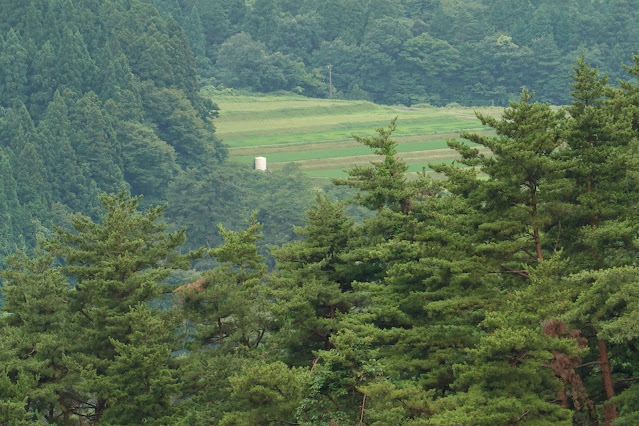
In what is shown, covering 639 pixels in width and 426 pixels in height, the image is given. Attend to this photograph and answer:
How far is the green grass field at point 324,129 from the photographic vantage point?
103 metres

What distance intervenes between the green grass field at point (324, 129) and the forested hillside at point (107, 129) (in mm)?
3919

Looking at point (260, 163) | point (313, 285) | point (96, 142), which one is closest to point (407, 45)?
point (260, 163)

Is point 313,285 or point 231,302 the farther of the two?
point 231,302

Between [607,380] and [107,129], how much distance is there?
7065cm

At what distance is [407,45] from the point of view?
455 ft

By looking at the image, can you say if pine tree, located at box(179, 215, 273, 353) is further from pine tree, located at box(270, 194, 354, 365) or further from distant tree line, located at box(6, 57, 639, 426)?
pine tree, located at box(270, 194, 354, 365)

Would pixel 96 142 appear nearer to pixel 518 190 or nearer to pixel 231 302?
pixel 231 302

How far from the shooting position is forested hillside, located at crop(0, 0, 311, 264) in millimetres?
88625

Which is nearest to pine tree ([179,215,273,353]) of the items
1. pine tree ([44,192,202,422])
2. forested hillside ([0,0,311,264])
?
pine tree ([44,192,202,422])

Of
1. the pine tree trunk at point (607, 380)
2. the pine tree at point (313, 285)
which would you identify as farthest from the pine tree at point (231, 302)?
the pine tree trunk at point (607, 380)

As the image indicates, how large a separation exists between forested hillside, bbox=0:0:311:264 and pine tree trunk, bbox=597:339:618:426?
→ 5592cm

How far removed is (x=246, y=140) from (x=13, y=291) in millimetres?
73735

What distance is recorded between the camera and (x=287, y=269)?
3566cm

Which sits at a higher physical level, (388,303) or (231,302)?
(388,303)
